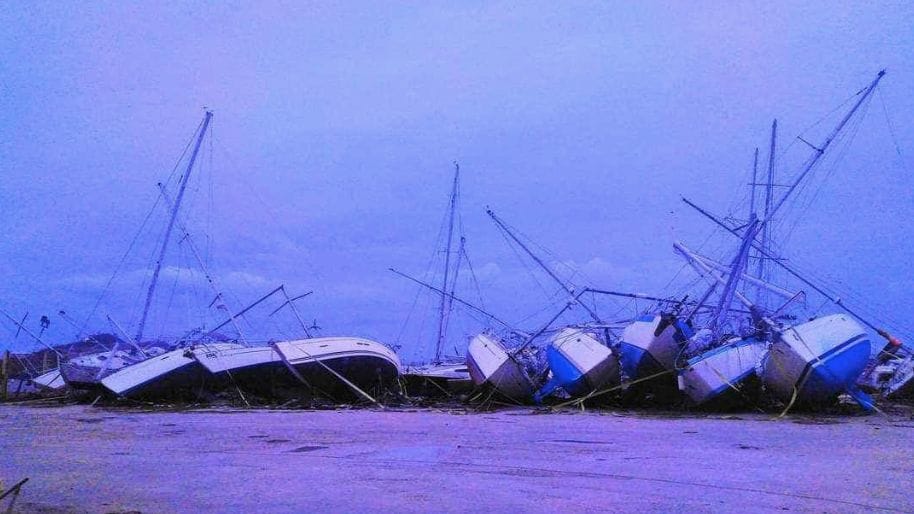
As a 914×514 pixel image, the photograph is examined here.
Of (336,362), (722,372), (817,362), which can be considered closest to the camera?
(817,362)

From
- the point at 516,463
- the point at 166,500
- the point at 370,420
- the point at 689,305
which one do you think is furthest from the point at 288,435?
the point at 689,305

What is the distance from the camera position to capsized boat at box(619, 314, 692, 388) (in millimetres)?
26078

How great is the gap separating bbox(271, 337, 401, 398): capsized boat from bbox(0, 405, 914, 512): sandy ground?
23.2 ft

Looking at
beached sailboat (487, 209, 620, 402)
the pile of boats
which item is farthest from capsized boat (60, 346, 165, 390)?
beached sailboat (487, 209, 620, 402)

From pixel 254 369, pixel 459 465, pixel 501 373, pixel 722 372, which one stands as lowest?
pixel 459 465

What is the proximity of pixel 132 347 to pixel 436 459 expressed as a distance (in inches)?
1043

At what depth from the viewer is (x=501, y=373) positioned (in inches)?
1102

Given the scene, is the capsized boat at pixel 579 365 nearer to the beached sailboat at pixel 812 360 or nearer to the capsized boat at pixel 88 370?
the beached sailboat at pixel 812 360

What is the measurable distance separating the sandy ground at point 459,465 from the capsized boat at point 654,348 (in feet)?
20.7

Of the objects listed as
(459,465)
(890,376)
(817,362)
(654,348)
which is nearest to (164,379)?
(654,348)

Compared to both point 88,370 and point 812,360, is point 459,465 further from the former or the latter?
point 88,370

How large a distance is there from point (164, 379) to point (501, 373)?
12.3m

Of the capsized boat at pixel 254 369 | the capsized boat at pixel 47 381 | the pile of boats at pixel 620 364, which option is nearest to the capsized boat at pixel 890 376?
the pile of boats at pixel 620 364

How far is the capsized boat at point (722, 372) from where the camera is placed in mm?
22766
